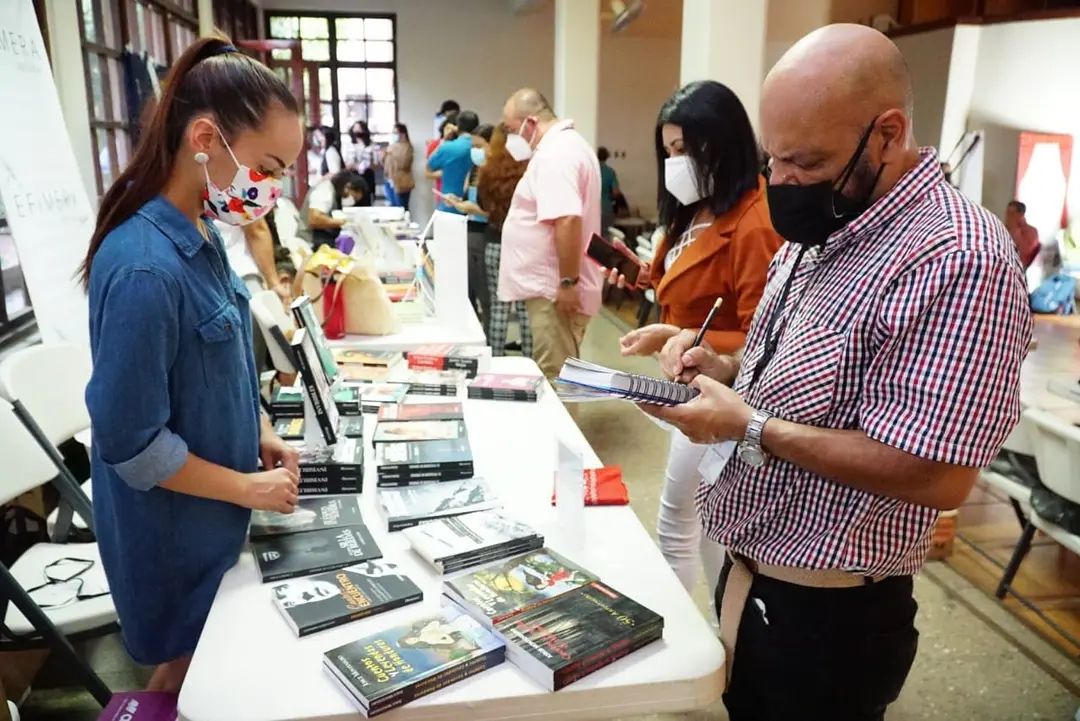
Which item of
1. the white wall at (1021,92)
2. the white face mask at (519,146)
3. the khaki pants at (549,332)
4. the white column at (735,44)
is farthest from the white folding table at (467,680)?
the white wall at (1021,92)

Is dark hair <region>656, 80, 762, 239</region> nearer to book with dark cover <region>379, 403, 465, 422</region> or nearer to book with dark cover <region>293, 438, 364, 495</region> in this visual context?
book with dark cover <region>379, 403, 465, 422</region>

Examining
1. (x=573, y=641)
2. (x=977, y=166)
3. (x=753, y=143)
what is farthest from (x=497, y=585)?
(x=977, y=166)

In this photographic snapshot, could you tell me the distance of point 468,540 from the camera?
1408 mm

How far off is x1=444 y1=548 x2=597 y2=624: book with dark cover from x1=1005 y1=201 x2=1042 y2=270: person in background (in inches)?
240

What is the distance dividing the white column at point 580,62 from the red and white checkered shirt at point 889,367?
5.43 metres

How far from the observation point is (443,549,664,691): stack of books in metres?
1.10

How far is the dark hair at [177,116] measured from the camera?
1.30m

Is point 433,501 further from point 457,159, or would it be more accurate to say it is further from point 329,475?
point 457,159

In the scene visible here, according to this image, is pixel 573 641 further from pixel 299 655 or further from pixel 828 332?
pixel 828 332

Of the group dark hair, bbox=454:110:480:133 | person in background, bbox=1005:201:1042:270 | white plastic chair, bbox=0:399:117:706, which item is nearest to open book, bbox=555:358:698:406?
white plastic chair, bbox=0:399:117:706

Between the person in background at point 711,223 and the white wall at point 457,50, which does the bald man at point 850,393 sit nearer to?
the person in background at point 711,223

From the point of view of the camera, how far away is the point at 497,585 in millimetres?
1272

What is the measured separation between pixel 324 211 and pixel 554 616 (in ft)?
17.8

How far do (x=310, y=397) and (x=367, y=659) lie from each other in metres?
0.76
